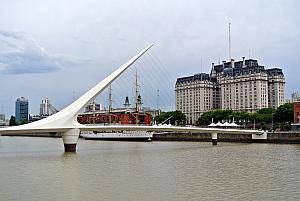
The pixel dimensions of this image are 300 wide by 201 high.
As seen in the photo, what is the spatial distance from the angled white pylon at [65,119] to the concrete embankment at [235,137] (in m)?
15.6

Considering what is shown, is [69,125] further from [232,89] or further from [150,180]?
[232,89]

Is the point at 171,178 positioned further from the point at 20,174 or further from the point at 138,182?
the point at 20,174

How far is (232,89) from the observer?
85438 millimetres

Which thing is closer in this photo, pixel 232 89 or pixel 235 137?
pixel 235 137

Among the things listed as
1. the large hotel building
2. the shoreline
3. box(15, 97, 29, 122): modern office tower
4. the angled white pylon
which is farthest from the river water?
box(15, 97, 29, 122): modern office tower

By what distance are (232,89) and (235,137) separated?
43.7 m

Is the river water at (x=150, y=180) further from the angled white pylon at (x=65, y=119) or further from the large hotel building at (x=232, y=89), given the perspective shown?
the large hotel building at (x=232, y=89)

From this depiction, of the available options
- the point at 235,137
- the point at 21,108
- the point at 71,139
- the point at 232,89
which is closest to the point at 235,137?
the point at 235,137

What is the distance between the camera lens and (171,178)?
15039 mm

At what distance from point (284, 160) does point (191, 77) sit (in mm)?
70547

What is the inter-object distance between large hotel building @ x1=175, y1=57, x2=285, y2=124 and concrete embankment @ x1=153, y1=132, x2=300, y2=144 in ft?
110

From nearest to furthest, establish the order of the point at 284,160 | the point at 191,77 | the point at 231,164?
1. the point at 231,164
2. the point at 284,160
3. the point at 191,77

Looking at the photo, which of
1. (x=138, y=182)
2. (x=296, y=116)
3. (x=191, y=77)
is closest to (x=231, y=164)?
(x=138, y=182)

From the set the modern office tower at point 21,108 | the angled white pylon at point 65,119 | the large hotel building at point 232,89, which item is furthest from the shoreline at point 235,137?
the modern office tower at point 21,108
